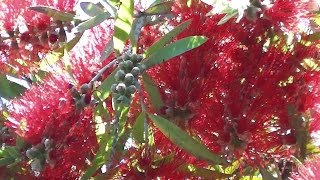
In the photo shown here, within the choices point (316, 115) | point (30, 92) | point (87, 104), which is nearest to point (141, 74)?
point (87, 104)

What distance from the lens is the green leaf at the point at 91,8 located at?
73.1 inches

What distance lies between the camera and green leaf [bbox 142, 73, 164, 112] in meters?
1.76

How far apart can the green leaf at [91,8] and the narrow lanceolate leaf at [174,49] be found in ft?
0.65

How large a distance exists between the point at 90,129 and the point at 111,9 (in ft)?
0.84

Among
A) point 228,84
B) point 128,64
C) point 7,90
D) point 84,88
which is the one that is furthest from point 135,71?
point 7,90

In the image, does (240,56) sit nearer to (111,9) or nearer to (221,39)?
(221,39)

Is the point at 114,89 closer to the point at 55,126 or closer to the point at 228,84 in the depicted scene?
the point at 55,126

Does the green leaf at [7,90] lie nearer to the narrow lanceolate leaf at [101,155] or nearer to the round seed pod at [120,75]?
the narrow lanceolate leaf at [101,155]

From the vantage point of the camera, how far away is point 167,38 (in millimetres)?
1772

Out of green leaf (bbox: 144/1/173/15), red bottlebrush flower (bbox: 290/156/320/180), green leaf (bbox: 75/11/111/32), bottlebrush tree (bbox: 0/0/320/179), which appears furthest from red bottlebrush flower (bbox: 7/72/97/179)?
red bottlebrush flower (bbox: 290/156/320/180)

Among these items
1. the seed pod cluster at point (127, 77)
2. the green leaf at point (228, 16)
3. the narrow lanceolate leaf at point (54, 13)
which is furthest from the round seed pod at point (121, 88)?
the narrow lanceolate leaf at point (54, 13)

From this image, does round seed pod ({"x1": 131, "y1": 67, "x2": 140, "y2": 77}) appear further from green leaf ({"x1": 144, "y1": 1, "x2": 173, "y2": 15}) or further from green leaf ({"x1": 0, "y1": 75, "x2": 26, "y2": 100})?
green leaf ({"x1": 0, "y1": 75, "x2": 26, "y2": 100})

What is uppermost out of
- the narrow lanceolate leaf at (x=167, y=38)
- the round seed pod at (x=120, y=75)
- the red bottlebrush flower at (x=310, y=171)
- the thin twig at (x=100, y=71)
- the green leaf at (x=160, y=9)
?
the green leaf at (x=160, y=9)

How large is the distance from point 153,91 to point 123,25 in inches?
5.8
